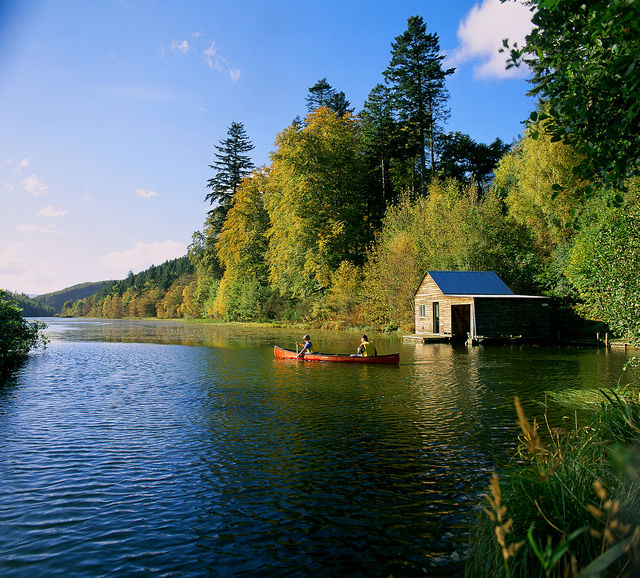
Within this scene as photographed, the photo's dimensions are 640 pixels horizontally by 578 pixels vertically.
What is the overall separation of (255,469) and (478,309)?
27.8 meters

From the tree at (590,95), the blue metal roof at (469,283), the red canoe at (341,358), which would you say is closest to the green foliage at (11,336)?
the red canoe at (341,358)

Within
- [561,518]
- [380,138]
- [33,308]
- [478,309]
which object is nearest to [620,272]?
[561,518]

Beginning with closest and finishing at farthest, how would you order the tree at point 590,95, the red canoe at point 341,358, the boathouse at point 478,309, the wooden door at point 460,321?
1. the tree at point 590,95
2. the red canoe at point 341,358
3. the boathouse at point 478,309
4. the wooden door at point 460,321

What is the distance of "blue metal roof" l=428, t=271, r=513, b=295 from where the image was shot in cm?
3597

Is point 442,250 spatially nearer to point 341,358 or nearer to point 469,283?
point 469,283

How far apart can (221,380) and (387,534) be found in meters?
13.8

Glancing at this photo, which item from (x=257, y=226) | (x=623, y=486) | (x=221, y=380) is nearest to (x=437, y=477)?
(x=623, y=486)

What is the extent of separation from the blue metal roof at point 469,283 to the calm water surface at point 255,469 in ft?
53.2

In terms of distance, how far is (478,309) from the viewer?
112 ft

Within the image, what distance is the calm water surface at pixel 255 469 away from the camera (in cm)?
638

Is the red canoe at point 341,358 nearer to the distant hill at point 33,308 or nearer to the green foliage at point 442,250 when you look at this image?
the green foliage at point 442,250

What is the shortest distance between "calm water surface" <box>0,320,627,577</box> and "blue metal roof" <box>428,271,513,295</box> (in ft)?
53.2

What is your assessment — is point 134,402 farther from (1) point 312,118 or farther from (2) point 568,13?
(1) point 312,118

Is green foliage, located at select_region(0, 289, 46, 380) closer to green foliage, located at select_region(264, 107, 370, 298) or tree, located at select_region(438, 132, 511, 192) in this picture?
green foliage, located at select_region(264, 107, 370, 298)
